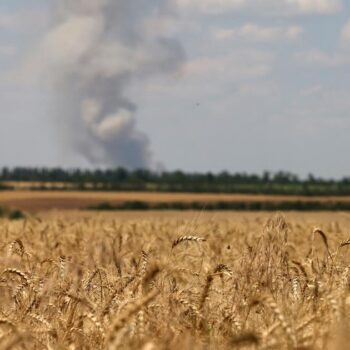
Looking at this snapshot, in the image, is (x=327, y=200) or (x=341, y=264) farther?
(x=327, y=200)

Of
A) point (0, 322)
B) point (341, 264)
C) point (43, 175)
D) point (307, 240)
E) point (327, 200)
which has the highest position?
point (43, 175)

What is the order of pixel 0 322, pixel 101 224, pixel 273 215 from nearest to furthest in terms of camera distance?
1. pixel 0 322
2. pixel 273 215
3. pixel 101 224

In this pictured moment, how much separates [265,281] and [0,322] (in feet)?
10.6

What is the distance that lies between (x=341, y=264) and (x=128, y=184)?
357 ft

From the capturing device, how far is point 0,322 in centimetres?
398

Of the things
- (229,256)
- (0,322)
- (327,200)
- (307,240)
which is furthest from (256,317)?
(327,200)

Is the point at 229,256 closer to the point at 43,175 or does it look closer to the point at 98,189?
the point at 98,189

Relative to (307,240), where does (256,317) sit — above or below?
below

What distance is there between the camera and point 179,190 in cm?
11088

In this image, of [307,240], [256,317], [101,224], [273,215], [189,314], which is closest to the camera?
[189,314]

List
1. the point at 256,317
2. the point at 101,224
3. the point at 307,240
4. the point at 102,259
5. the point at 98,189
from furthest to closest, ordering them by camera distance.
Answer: the point at 98,189
the point at 101,224
the point at 307,240
the point at 102,259
the point at 256,317

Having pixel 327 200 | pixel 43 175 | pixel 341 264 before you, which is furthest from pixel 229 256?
pixel 43 175

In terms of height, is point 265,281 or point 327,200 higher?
point 327,200

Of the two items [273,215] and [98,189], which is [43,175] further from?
[273,215]
